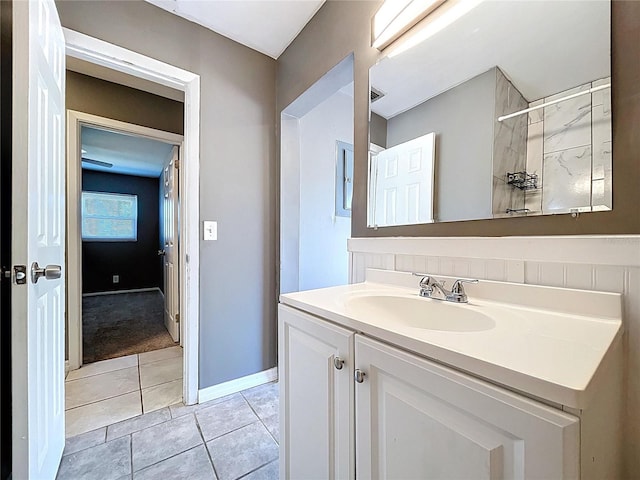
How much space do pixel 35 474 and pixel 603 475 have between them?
4.84 feet

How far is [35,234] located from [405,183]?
1.32 metres

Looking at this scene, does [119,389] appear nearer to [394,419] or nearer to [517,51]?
[394,419]

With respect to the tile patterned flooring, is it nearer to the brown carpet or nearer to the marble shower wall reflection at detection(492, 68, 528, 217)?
the brown carpet

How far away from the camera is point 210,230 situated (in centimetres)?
170

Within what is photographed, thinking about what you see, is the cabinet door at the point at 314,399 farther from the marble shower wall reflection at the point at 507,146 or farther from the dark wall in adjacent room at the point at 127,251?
the dark wall in adjacent room at the point at 127,251

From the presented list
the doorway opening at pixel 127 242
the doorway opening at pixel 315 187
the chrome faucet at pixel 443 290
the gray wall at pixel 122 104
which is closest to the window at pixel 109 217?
the doorway opening at pixel 127 242

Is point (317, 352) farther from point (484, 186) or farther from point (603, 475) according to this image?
point (484, 186)

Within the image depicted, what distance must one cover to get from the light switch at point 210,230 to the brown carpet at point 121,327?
1500mm

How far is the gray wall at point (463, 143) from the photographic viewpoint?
93cm

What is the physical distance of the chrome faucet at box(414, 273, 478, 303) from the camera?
0.87m

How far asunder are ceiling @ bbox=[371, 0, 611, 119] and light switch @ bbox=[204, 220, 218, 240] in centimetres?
122

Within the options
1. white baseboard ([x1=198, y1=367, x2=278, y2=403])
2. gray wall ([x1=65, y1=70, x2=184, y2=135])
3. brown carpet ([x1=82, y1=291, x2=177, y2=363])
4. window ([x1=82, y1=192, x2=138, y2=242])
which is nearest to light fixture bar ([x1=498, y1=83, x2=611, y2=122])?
white baseboard ([x1=198, y1=367, x2=278, y2=403])

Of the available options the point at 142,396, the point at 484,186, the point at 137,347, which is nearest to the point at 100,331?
the point at 137,347

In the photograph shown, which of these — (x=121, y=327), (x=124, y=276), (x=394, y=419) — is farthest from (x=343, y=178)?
(x=124, y=276)
